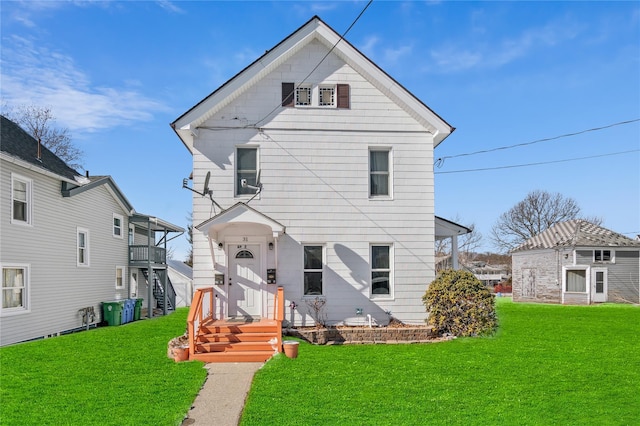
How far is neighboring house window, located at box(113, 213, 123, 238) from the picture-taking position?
22.6 metres

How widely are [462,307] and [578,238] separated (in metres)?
19.8

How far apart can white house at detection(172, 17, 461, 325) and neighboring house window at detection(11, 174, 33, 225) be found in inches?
237

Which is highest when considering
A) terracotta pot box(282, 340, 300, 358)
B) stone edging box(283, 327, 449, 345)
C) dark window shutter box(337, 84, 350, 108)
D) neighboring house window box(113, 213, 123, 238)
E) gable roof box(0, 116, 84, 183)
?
dark window shutter box(337, 84, 350, 108)

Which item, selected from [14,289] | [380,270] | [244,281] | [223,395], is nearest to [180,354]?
[223,395]

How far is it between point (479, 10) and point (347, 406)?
9883 mm

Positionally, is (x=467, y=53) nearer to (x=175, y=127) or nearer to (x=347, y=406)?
(x=175, y=127)

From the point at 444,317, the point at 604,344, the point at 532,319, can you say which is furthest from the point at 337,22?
the point at 532,319

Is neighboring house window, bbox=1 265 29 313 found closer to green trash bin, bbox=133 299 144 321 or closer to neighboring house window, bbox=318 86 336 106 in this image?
green trash bin, bbox=133 299 144 321

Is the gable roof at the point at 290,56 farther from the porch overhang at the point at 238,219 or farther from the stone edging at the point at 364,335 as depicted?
the stone edging at the point at 364,335

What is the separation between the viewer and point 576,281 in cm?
2808

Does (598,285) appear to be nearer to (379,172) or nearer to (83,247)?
(379,172)

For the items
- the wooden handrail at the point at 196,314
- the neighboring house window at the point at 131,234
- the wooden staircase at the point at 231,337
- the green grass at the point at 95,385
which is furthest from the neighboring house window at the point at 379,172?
the neighboring house window at the point at 131,234

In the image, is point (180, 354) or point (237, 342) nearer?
point (180, 354)

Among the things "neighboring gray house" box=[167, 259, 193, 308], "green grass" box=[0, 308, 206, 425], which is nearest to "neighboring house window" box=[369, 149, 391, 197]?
"green grass" box=[0, 308, 206, 425]
